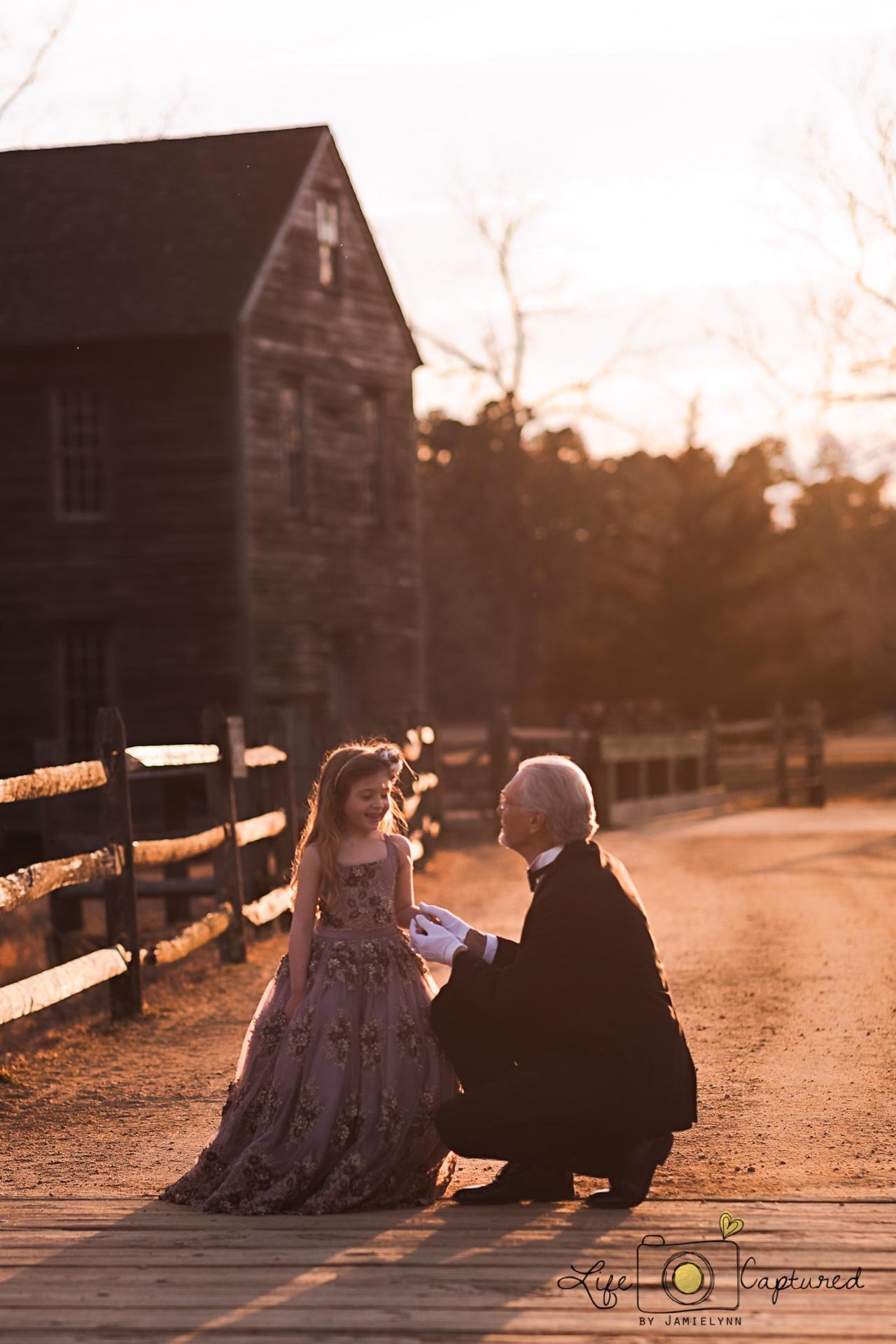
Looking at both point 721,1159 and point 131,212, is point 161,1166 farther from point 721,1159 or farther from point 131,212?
point 131,212

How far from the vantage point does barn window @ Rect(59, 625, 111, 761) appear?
2502cm

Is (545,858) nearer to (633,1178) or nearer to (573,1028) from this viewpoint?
(573,1028)

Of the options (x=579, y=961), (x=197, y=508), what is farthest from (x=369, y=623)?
(x=579, y=961)

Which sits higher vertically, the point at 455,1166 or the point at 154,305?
the point at 154,305

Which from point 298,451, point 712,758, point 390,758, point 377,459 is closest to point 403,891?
point 390,758

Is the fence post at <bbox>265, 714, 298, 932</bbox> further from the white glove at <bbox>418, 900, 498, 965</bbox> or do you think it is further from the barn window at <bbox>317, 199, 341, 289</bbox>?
the barn window at <bbox>317, 199, 341, 289</bbox>

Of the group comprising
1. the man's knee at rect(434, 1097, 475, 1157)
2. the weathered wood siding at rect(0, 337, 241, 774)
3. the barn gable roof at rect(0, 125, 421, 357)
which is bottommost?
the man's knee at rect(434, 1097, 475, 1157)

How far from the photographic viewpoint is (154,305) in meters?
24.4

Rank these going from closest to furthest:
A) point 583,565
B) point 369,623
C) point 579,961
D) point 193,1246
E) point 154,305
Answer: point 193,1246, point 579,961, point 154,305, point 369,623, point 583,565

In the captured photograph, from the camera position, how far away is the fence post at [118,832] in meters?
9.75

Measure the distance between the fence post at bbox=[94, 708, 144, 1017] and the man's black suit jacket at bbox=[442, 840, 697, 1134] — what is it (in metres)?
4.51

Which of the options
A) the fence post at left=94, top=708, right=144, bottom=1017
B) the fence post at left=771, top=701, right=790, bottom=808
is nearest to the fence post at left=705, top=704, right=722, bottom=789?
the fence post at left=771, top=701, right=790, bottom=808

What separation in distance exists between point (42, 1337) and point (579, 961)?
198 centimetres

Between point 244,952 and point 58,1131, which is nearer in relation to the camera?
point 58,1131
